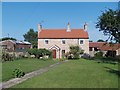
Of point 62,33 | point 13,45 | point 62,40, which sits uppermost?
point 62,33

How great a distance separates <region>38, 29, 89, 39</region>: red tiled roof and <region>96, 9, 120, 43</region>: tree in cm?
1039

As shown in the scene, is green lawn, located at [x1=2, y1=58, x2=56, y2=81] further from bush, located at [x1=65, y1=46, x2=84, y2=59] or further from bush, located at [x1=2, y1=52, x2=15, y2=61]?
bush, located at [x1=65, y1=46, x2=84, y2=59]

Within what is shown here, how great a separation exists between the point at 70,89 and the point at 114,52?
58810mm

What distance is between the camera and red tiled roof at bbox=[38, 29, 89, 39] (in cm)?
6074

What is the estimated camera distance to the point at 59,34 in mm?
62250

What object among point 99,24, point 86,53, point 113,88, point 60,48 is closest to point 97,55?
point 86,53

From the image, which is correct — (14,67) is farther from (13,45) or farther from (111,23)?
(13,45)

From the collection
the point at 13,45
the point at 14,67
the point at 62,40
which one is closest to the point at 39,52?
the point at 62,40

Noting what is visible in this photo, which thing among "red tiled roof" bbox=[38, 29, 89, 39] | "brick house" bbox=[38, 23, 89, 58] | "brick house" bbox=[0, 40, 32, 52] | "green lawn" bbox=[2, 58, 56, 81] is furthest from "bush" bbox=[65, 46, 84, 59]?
"green lawn" bbox=[2, 58, 56, 81]

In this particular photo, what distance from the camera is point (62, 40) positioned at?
6056 centimetres

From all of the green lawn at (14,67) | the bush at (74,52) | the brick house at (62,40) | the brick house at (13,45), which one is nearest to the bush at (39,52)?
the brick house at (62,40)

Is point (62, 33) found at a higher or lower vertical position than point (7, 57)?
higher

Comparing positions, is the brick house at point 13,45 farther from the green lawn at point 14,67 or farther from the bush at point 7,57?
the green lawn at point 14,67

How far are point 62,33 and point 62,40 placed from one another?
9.26 feet
